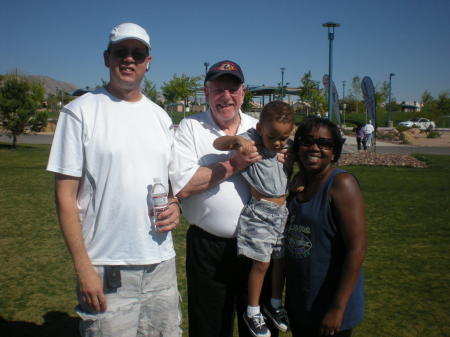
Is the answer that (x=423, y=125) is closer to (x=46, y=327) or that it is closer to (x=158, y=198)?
(x=46, y=327)

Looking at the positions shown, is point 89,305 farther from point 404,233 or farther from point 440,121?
point 440,121

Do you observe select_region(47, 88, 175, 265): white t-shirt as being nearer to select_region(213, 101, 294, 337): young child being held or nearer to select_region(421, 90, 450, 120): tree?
select_region(213, 101, 294, 337): young child being held

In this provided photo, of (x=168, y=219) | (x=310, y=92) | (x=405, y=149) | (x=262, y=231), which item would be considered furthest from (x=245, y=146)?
(x=310, y=92)

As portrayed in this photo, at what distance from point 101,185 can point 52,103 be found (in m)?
72.5

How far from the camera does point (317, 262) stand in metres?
2.26

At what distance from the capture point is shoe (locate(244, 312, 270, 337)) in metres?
2.72

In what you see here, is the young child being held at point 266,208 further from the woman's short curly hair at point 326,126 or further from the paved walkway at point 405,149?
the paved walkway at point 405,149

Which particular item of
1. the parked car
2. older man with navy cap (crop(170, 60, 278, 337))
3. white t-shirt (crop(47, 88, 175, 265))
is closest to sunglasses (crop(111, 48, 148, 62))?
white t-shirt (crop(47, 88, 175, 265))

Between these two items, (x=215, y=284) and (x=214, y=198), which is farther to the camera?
(x=215, y=284)

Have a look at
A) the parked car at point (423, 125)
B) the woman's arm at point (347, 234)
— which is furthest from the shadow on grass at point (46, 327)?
the parked car at point (423, 125)

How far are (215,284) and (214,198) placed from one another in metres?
0.67

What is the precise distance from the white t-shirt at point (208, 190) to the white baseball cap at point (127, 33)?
0.72 metres

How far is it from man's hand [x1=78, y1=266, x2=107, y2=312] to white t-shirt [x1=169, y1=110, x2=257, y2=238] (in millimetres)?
760

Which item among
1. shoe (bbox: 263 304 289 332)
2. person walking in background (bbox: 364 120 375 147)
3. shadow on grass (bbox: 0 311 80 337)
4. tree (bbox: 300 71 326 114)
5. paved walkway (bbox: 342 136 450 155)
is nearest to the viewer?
shoe (bbox: 263 304 289 332)
